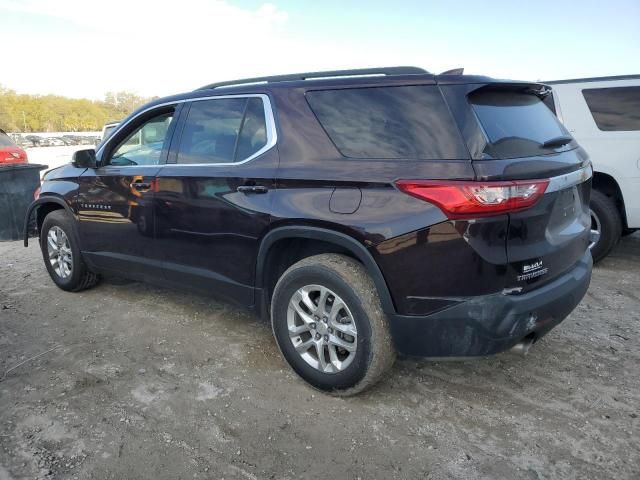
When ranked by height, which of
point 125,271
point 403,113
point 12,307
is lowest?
point 12,307

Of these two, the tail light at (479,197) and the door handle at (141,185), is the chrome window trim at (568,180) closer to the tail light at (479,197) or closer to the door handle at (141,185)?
the tail light at (479,197)

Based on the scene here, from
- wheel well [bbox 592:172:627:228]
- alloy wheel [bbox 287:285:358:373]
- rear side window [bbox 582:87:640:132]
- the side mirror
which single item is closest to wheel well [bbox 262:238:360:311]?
alloy wheel [bbox 287:285:358:373]

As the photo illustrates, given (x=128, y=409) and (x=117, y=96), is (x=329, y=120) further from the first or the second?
(x=117, y=96)

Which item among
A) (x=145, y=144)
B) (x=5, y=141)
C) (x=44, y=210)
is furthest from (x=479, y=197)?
(x=5, y=141)

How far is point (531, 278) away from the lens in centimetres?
239

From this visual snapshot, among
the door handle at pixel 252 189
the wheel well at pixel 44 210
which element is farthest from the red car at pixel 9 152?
the door handle at pixel 252 189

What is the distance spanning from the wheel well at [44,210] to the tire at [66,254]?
0.35ft

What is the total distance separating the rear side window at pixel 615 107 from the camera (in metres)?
4.96

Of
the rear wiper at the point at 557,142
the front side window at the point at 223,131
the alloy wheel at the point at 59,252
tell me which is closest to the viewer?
the rear wiper at the point at 557,142

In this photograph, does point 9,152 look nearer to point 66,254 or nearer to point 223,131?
point 66,254

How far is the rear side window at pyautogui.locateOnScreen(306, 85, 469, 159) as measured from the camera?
2.38m

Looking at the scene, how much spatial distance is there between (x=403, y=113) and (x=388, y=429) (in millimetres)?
1650

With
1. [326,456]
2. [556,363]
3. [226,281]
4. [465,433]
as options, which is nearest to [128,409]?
[226,281]

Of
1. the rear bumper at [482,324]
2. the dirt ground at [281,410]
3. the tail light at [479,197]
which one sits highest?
the tail light at [479,197]
